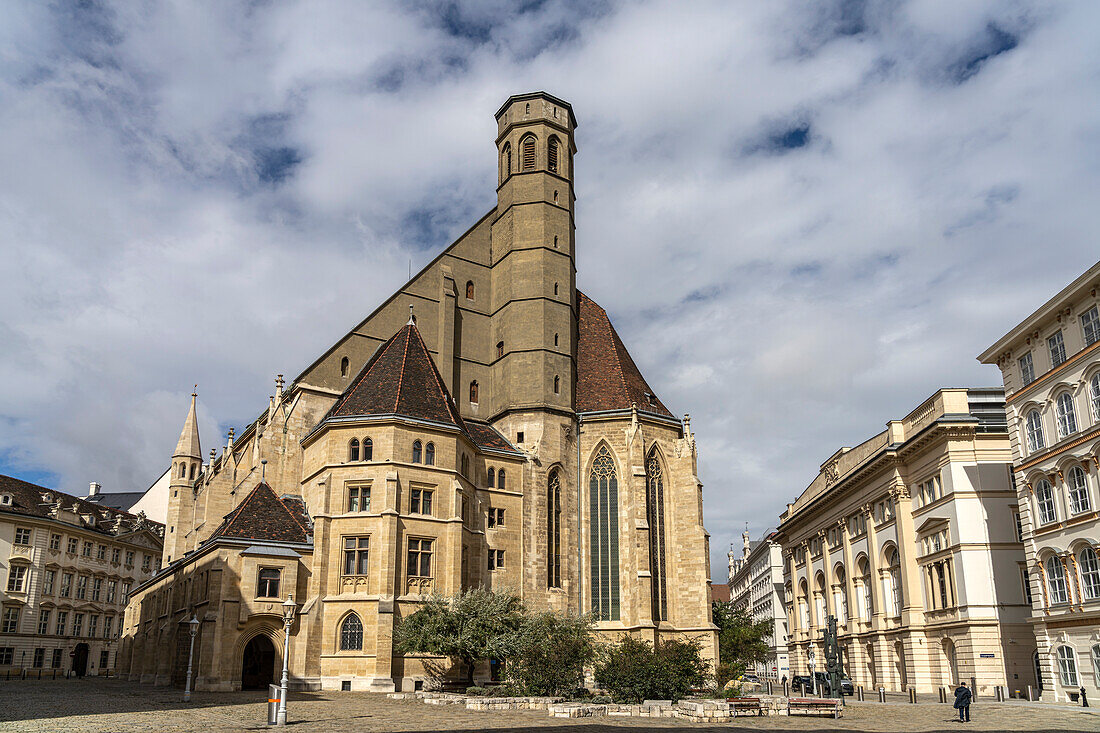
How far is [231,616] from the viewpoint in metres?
36.9

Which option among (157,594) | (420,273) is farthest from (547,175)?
(157,594)

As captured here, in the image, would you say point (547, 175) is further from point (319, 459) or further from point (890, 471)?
point (890, 471)

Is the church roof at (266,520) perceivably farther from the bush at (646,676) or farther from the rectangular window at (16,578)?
the rectangular window at (16,578)

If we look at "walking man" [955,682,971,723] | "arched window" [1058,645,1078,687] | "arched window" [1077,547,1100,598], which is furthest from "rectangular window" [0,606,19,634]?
"arched window" [1077,547,1100,598]

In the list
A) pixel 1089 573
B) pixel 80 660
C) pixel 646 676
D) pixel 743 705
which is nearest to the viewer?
pixel 743 705

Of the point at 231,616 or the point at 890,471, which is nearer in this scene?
the point at 231,616

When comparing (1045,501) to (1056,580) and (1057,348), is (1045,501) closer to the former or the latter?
(1056,580)

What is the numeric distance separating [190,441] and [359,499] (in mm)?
36327

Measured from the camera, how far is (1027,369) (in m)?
34.7

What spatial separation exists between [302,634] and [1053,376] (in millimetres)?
31912

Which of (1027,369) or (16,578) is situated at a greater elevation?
(1027,369)

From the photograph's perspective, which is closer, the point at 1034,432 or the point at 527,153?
the point at 1034,432

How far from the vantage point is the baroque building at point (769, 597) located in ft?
308

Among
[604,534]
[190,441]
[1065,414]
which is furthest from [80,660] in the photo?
[1065,414]
